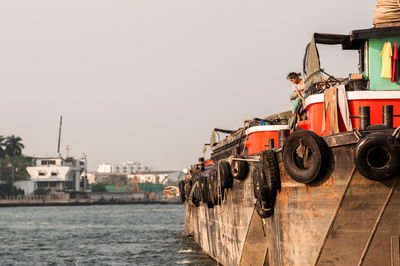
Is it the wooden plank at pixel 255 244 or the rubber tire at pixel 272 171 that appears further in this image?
the wooden plank at pixel 255 244

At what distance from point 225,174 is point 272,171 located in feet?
15.8

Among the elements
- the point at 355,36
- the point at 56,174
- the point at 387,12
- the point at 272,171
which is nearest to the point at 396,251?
the point at 272,171

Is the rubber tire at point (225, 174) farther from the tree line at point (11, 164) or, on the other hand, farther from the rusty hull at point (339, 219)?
the tree line at point (11, 164)

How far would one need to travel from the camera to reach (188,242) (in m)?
35.2

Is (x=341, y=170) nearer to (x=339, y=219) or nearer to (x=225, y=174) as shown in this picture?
(x=339, y=219)

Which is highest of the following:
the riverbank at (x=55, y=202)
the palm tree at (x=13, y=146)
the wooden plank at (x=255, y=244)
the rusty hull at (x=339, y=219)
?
the palm tree at (x=13, y=146)

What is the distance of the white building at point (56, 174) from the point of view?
141875mm

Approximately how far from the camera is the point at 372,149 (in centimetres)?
958

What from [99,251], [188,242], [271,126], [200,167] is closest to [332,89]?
[271,126]

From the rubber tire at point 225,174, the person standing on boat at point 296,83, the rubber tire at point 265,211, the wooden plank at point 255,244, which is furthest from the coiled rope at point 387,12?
the rubber tire at point 225,174

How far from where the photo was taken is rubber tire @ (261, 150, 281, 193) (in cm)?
1161

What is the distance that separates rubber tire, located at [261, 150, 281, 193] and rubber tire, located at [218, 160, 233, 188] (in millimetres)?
4496

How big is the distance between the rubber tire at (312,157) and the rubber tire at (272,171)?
2.15 ft

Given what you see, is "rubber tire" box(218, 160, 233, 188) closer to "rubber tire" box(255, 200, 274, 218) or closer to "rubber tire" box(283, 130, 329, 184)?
"rubber tire" box(255, 200, 274, 218)
